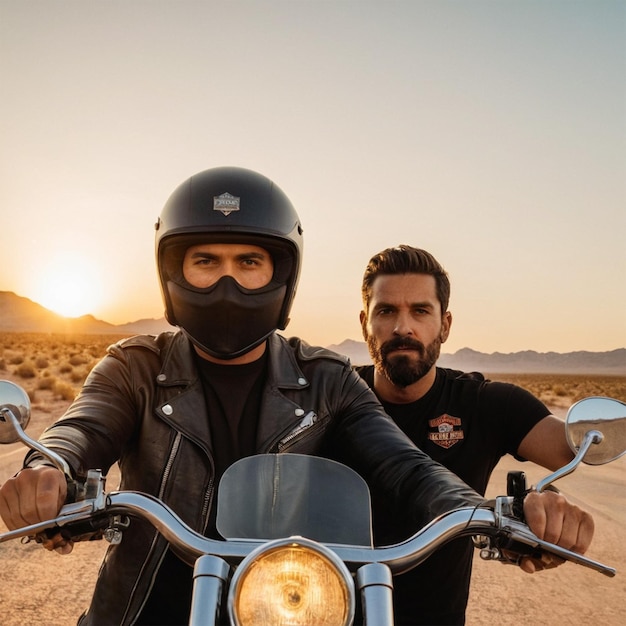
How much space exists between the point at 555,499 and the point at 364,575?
0.55m

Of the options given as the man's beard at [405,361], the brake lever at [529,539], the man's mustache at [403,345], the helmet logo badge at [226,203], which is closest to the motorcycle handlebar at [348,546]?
the brake lever at [529,539]

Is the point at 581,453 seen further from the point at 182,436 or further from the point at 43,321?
the point at 43,321

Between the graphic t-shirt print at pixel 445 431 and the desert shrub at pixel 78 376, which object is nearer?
the graphic t-shirt print at pixel 445 431

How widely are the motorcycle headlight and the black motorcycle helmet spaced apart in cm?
146

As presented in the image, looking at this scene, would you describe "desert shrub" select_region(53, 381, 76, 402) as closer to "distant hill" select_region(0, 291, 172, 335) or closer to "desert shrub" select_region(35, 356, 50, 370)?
"desert shrub" select_region(35, 356, 50, 370)

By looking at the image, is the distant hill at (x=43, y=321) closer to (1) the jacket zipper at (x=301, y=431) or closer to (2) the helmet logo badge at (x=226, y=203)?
(2) the helmet logo badge at (x=226, y=203)

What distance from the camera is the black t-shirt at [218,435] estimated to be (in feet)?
7.59

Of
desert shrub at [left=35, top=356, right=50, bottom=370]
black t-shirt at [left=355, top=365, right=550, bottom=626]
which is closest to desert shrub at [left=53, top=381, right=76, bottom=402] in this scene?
desert shrub at [left=35, top=356, right=50, bottom=370]

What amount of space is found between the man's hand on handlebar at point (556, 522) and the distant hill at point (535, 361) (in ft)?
447

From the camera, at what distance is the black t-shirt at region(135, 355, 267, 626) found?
2.31 m

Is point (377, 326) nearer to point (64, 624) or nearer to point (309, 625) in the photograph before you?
point (309, 625)

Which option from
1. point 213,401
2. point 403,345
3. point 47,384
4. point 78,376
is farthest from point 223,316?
point 78,376

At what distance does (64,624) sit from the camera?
13.4ft

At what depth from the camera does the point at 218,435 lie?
2.49 meters
